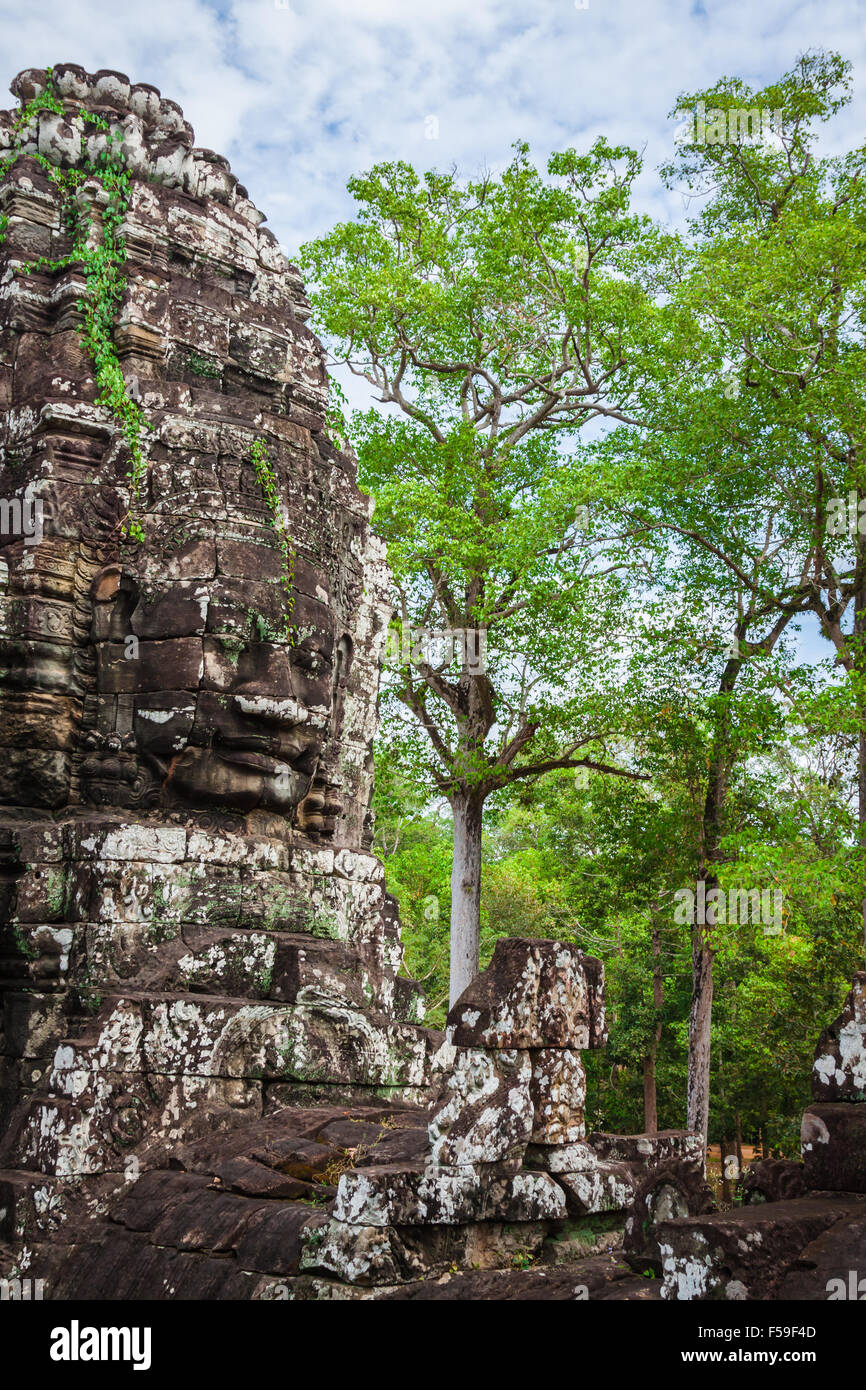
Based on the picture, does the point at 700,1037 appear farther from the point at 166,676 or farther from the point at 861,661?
the point at 166,676

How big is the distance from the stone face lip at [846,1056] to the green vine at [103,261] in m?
4.88

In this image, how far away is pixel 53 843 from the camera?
680cm

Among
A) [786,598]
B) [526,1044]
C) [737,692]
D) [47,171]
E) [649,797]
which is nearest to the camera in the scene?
[526,1044]

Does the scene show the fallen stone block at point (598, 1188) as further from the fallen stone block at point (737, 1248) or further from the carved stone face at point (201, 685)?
the carved stone face at point (201, 685)

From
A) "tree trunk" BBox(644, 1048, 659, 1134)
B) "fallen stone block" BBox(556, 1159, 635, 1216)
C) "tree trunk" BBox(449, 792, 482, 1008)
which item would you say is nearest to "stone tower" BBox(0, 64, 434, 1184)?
"fallen stone block" BBox(556, 1159, 635, 1216)

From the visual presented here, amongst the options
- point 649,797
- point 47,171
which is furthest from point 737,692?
point 47,171

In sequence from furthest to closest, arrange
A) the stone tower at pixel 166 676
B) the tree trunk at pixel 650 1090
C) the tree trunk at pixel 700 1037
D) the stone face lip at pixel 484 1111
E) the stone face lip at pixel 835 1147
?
the tree trunk at pixel 650 1090, the tree trunk at pixel 700 1037, the stone tower at pixel 166 676, the stone face lip at pixel 484 1111, the stone face lip at pixel 835 1147

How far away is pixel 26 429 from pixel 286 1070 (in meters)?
4.22

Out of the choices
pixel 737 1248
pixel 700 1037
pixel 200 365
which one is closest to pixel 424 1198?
pixel 737 1248

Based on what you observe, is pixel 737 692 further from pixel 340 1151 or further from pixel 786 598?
pixel 340 1151

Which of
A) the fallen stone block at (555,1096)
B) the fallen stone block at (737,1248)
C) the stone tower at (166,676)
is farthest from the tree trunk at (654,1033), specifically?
the fallen stone block at (737,1248)

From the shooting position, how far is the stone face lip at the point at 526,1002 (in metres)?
4.91

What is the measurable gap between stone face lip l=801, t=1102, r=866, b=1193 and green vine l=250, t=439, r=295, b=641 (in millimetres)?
4263

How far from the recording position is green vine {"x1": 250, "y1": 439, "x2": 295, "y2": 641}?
294 inches
